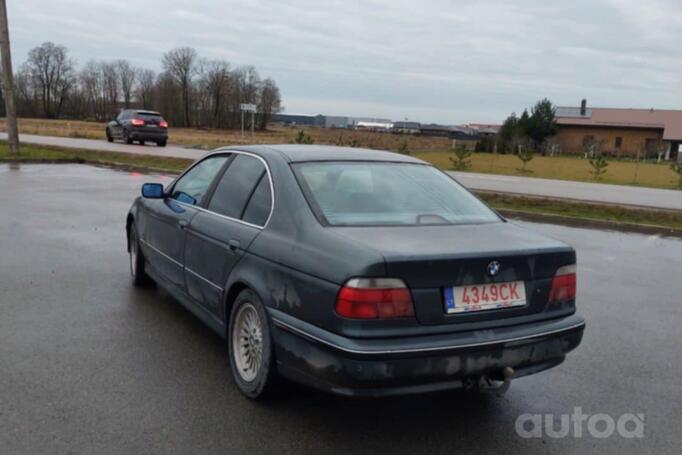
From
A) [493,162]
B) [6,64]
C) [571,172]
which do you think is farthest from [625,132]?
[6,64]

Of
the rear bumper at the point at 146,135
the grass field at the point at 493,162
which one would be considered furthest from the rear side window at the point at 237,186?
the rear bumper at the point at 146,135

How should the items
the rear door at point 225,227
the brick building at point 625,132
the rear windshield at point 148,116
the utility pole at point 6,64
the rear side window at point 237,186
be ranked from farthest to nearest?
1. the brick building at point 625,132
2. the rear windshield at point 148,116
3. the utility pole at point 6,64
4. the rear side window at point 237,186
5. the rear door at point 225,227

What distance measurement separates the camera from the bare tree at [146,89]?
104500 mm

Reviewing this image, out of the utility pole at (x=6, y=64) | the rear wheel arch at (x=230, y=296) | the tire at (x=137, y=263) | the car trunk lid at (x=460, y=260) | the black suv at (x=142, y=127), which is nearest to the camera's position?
the car trunk lid at (x=460, y=260)

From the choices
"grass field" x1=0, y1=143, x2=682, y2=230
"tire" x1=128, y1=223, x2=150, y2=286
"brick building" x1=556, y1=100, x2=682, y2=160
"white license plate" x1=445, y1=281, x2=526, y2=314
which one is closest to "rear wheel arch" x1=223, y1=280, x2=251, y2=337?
"white license plate" x1=445, y1=281, x2=526, y2=314

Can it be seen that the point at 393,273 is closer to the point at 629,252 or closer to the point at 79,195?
the point at 629,252

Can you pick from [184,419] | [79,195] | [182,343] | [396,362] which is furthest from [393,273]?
[79,195]

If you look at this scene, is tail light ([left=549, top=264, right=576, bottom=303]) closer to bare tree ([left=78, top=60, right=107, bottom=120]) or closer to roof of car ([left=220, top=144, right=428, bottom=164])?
roof of car ([left=220, top=144, right=428, bottom=164])

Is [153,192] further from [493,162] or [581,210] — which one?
[493,162]

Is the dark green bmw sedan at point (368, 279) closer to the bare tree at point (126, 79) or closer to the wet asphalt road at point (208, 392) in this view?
the wet asphalt road at point (208, 392)

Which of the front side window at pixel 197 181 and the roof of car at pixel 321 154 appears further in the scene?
the front side window at pixel 197 181

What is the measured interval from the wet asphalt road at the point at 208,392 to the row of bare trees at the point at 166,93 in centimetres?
9522

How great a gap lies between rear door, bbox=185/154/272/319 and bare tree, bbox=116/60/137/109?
113 m

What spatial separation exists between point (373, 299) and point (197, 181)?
2.55 meters
